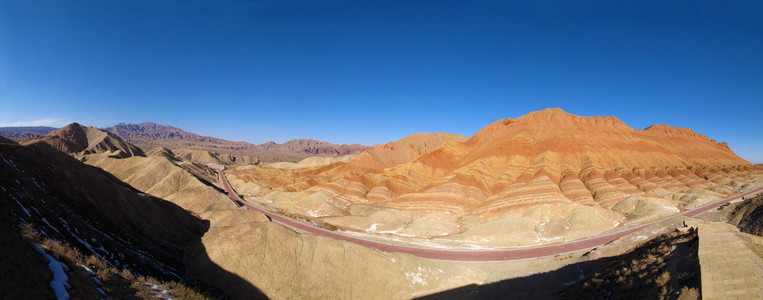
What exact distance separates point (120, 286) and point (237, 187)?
282ft

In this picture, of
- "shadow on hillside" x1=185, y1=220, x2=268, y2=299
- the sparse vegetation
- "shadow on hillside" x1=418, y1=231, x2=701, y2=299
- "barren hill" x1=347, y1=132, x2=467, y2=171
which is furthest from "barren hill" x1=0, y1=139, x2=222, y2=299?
"barren hill" x1=347, y1=132, x2=467, y2=171

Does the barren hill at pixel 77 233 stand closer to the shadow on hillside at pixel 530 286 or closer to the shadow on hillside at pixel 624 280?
the shadow on hillside at pixel 624 280

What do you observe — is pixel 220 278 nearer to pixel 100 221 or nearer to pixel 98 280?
pixel 100 221

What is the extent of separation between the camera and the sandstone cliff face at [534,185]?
147ft

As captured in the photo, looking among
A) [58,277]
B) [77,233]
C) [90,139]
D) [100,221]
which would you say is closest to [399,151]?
[100,221]

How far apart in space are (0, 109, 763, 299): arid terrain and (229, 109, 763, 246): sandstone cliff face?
38cm

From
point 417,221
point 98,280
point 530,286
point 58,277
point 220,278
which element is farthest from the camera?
point 417,221

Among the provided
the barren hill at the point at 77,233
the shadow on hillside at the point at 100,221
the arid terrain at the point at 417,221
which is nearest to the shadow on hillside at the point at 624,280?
the arid terrain at the point at 417,221

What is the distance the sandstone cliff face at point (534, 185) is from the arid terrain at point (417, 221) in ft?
1.24

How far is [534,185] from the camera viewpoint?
53.7 meters

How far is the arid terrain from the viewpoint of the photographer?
41.2ft

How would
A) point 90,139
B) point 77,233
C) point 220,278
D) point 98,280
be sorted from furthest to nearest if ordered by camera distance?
point 90,139 → point 220,278 → point 77,233 → point 98,280

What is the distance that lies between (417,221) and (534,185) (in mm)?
23503

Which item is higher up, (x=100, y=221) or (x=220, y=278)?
(x=100, y=221)
